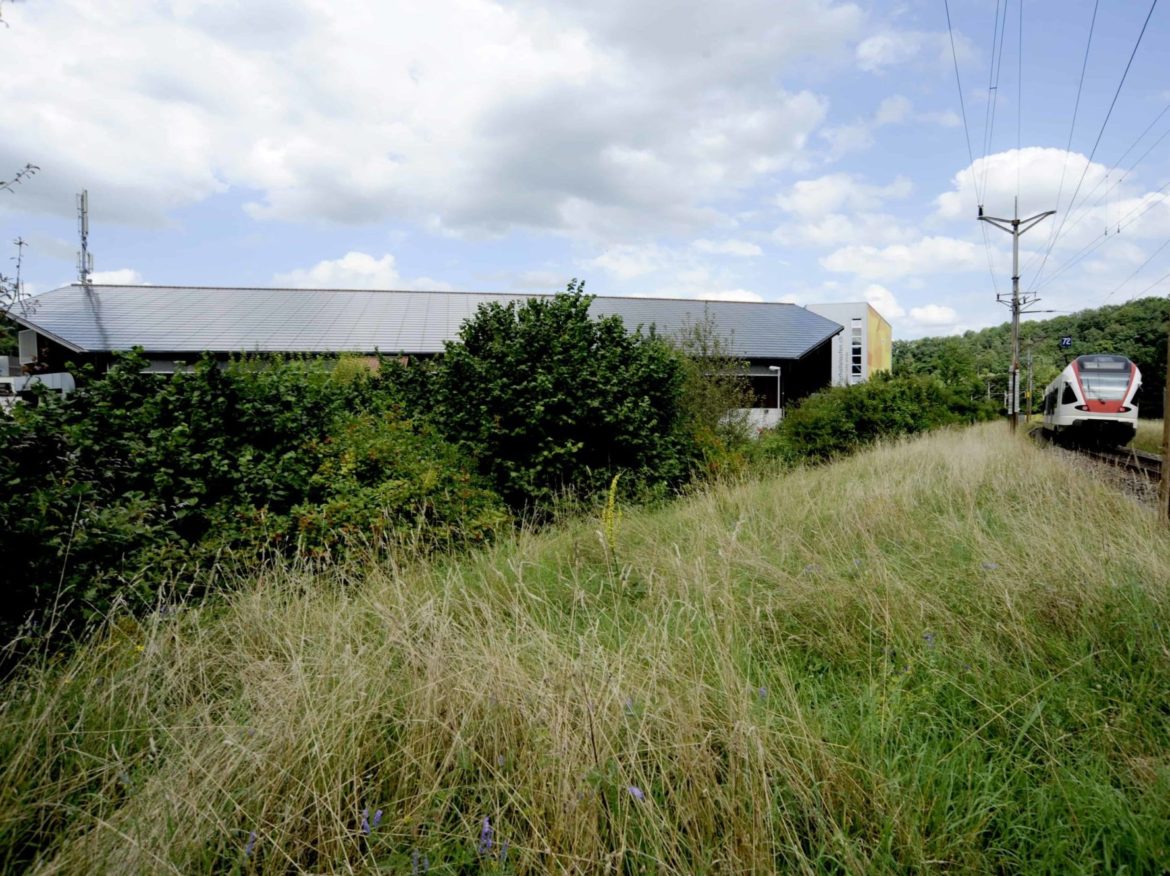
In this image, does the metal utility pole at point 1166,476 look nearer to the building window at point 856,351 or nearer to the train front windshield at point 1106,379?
the train front windshield at point 1106,379

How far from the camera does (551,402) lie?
27.6 ft

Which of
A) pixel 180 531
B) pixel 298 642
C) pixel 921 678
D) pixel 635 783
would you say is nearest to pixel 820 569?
pixel 921 678

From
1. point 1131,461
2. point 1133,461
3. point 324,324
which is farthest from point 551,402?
point 324,324

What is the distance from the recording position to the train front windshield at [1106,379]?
59.9ft

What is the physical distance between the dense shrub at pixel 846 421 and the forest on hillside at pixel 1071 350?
3558mm

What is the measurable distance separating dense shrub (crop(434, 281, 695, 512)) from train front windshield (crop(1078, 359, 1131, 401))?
52.0 feet

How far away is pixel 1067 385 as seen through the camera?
19469 mm

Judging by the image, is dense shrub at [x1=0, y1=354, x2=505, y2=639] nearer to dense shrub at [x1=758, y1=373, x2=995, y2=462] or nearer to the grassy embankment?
the grassy embankment

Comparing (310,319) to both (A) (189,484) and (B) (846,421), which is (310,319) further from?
(A) (189,484)

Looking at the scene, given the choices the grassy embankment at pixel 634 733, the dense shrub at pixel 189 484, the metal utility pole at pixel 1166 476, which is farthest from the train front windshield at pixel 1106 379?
the dense shrub at pixel 189 484

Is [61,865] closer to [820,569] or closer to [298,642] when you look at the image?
[298,642]

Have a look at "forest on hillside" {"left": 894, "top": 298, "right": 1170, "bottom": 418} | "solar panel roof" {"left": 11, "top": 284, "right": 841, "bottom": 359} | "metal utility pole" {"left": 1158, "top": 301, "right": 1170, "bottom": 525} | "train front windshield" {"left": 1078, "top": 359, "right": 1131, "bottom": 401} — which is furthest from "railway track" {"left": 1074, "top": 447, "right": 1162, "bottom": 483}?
"solar panel roof" {"left": 11, "top": 284, "right": 841, "bottom": 359}

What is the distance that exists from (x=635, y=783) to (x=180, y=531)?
4227mm

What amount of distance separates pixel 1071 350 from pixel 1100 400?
2790 inches
